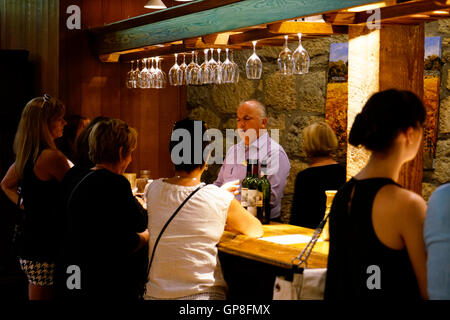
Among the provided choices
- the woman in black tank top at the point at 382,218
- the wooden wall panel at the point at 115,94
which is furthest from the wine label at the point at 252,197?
the wooden wall panel at the point at 115,94

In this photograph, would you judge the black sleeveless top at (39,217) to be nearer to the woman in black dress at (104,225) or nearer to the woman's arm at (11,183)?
the woman in black dress at (104,225)

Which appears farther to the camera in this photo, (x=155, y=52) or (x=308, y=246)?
(x=155, y=52)

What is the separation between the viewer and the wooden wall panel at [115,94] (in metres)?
6.01

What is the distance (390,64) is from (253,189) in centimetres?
113

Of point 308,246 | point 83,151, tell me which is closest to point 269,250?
point 308,246

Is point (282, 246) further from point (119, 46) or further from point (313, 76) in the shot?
point (119, 46)

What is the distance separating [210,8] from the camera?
169 inches

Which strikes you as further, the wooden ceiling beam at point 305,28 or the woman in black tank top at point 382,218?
the wooden ceiling beam at point 305,28

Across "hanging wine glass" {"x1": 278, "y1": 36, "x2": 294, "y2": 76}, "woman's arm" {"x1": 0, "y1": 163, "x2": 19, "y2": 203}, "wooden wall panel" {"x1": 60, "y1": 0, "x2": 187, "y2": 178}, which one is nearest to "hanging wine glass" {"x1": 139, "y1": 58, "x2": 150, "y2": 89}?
"wooden wall panel" {"x1": 60, "y1": 0, "x2": 187, "y2": 178}

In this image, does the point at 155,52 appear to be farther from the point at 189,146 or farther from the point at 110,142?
the point at 189,146

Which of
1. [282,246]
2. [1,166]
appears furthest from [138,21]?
[282,246]

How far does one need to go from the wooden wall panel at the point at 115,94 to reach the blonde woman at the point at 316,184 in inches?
96.9

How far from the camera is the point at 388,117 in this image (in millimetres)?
2164

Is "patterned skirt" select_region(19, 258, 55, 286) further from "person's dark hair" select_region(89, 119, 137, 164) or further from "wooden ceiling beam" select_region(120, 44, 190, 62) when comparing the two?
"wooden ceiling beam" select_region(120, 44, 190, 62)
